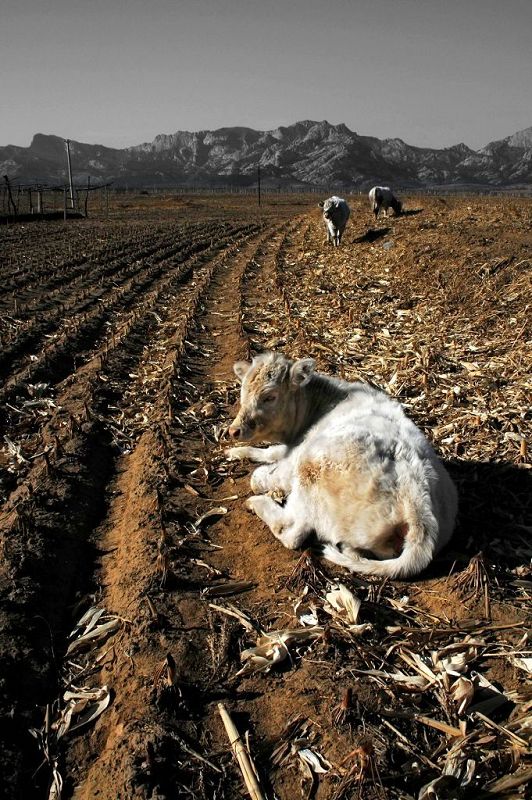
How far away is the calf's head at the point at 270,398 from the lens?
5.73m

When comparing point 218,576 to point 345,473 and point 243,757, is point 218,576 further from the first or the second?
point 243,757

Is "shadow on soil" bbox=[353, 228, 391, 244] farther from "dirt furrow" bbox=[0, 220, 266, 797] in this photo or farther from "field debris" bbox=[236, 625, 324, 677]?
"field debris" bbox=[236, 625, 324, 677]

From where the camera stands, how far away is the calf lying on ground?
4.51m

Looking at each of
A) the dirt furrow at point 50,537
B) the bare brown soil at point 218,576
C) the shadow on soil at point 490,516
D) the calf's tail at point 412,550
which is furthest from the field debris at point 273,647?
the dirt furrow at point 50,537

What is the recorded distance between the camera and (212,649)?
13.6 feet

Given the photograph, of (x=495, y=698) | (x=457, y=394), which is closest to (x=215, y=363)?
(x=457, y=394)

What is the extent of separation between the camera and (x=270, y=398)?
578 cm

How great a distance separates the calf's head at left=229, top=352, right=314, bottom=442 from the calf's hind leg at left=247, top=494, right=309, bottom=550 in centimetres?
61

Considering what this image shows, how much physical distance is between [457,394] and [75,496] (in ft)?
15.6

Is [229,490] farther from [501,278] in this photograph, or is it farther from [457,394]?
[501,278]

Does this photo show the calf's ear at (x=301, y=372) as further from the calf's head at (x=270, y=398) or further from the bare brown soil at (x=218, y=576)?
the bare brown soil at (x=218, y=576)

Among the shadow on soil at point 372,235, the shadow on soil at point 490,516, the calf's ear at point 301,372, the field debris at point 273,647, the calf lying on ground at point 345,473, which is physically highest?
the shadow on soil at point 372,235

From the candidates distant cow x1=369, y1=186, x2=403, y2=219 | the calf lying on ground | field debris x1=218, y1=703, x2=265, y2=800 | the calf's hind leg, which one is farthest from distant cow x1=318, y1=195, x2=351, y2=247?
field debris x1=218, y1=703, x2=265, y2=800

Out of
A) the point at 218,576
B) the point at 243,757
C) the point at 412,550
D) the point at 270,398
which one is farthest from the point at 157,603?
the point at 270,398
